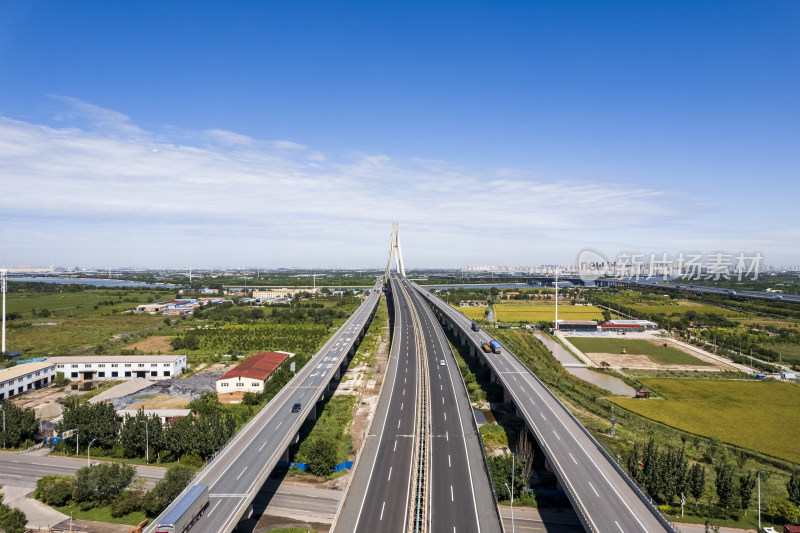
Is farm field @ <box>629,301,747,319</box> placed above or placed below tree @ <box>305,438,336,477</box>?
above

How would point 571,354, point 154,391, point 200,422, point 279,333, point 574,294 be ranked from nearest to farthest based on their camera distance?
point 200,422 < point 154,391 < point 571,354 < point 279,333 < point 574,294

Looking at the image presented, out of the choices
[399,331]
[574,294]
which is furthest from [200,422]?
[574,294]

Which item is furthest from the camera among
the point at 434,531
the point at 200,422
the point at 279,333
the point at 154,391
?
the point at 279,333

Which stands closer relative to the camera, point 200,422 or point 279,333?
point 200,422

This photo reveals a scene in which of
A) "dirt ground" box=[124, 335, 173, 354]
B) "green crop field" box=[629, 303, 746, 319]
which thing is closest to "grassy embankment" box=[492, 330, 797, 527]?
"dirt ground" box=[124, 335, 173, 354]

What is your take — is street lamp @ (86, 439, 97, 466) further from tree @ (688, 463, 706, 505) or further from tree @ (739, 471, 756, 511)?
tree @ (739, 471, 756, 511)

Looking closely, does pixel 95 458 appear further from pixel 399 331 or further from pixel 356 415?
pixel 399 331

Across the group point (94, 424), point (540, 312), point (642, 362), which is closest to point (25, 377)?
point (94, 424)

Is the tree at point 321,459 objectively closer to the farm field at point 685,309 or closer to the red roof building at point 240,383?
the red roof building at point 240,383
